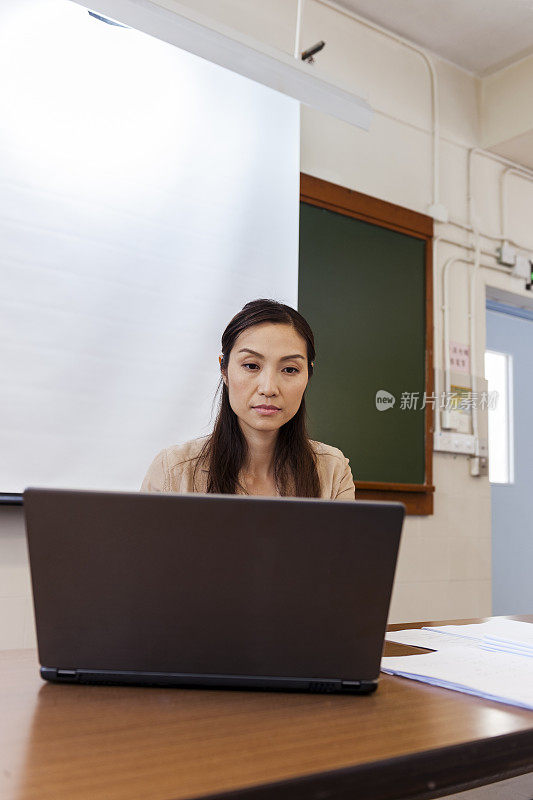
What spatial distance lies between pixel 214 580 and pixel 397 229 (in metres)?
2.89

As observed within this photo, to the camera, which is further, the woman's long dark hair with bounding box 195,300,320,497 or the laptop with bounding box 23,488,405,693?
the woman's long dark hair with bounding box 195,300,320,497

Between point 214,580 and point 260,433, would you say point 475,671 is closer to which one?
point 214,580

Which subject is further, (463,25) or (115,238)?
(463,25)

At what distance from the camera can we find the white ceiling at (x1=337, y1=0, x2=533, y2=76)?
3.32 meters

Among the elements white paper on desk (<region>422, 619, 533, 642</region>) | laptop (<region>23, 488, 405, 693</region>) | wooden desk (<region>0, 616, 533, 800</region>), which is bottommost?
white paper on desk (<region>422, 619, 533, 642</region>)

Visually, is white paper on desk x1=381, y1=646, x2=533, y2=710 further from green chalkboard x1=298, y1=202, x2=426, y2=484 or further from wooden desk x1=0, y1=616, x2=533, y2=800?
green chalkboard x1=298, y1=202, x2=426, y2=484

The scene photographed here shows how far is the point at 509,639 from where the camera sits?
4.12 feet

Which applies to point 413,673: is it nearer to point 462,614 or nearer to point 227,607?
point 227,607

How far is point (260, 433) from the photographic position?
183 centimetres

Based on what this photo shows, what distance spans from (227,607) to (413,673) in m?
0.31

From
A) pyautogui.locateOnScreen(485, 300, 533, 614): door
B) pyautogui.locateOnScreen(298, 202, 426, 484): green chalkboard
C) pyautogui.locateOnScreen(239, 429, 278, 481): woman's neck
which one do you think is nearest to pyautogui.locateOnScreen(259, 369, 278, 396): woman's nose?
pyautogui.locateOnScreen(239, 429, 278, 481): woman's neck

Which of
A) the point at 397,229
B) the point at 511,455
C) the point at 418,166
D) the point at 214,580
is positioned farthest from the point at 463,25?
the point at 214,580

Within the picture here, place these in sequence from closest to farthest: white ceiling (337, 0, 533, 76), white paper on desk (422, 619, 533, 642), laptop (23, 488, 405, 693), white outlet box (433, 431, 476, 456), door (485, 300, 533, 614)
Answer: laptop (23, 488, 405, 693)
white paper on desk (422, 619, 533, 642)
white ceiling (337, 0, 533, 76)
white outlet box (433, 431, 476, 456)
door (485, 300, 533, 614)

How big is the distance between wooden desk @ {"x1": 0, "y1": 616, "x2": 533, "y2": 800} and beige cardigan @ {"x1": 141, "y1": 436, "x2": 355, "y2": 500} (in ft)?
2.81
